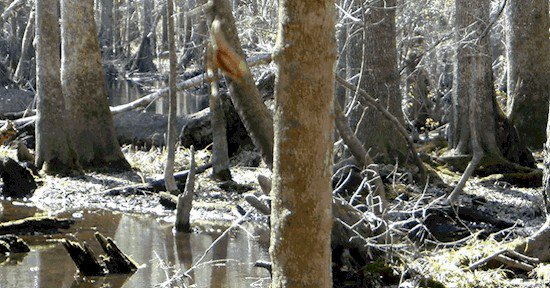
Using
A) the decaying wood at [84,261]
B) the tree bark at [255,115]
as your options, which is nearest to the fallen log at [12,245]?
the decaying wood at [84,261]

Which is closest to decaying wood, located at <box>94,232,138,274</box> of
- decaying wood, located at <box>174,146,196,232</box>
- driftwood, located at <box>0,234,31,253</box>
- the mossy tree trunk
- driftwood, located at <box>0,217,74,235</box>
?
driftwood, located at <box>0,234,31,253</box>

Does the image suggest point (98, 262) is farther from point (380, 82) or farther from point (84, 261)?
point (380, 82)

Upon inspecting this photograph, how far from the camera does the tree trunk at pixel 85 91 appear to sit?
49.4ft

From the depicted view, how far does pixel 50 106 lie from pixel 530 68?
755cm

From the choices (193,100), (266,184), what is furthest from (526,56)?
(193,100)

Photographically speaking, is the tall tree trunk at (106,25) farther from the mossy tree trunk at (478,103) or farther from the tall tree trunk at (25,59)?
the mossy tree trunk at (478,103)

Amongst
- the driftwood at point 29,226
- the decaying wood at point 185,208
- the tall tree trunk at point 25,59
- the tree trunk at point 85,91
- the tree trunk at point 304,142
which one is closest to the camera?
the tree trunk at point 304,142

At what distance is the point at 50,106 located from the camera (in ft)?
48.1

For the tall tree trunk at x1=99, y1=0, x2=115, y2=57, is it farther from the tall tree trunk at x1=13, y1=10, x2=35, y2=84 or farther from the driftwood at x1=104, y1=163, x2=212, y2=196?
the driftwood at x1=104, y1=163, x2=212, y2=196

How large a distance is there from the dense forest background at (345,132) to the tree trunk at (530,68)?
22 mm

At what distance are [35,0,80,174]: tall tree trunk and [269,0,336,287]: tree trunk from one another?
10418mm

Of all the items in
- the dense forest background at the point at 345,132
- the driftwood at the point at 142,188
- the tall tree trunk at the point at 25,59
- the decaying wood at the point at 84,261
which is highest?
the tall tree trunk at the point at 25,59

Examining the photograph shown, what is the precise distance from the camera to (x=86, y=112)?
15.2m

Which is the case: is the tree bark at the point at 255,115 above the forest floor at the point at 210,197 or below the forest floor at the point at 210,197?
above
